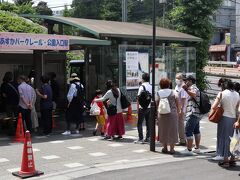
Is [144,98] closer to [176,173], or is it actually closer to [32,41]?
[176,173]

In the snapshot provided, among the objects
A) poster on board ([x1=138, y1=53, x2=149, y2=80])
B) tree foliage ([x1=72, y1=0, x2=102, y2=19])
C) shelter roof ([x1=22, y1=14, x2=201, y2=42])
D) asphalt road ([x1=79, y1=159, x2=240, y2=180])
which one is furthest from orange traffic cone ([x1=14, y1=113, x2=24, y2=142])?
tree foliage ([x1=72, y1=0, x2=102, y2=19])

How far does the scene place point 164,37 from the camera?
18.2m

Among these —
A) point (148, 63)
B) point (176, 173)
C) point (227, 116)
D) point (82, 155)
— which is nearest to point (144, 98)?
point (82, 155)

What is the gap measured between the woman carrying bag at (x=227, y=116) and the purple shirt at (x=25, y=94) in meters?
5.87

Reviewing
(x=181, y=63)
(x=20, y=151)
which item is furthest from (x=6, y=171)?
(x=181, y=63)

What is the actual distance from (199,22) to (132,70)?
28.1 ft

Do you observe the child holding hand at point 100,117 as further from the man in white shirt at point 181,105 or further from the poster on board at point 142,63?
the poster on board at point 142,63

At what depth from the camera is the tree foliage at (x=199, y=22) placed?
24031 mm

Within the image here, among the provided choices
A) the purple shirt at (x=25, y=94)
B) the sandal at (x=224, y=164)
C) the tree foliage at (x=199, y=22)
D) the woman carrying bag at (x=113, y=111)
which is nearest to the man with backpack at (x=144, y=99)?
the woman carrying bag at (x=113, y=111)

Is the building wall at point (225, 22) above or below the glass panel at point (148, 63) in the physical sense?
above

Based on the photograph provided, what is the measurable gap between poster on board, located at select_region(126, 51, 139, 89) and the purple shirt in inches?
196

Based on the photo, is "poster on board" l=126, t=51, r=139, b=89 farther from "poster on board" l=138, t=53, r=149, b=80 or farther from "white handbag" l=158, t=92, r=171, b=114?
"white handbag" l=158, t=92, r=171, b=114

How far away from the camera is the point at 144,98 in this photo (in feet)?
37.9

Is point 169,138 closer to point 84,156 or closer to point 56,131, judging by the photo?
point 84,156
